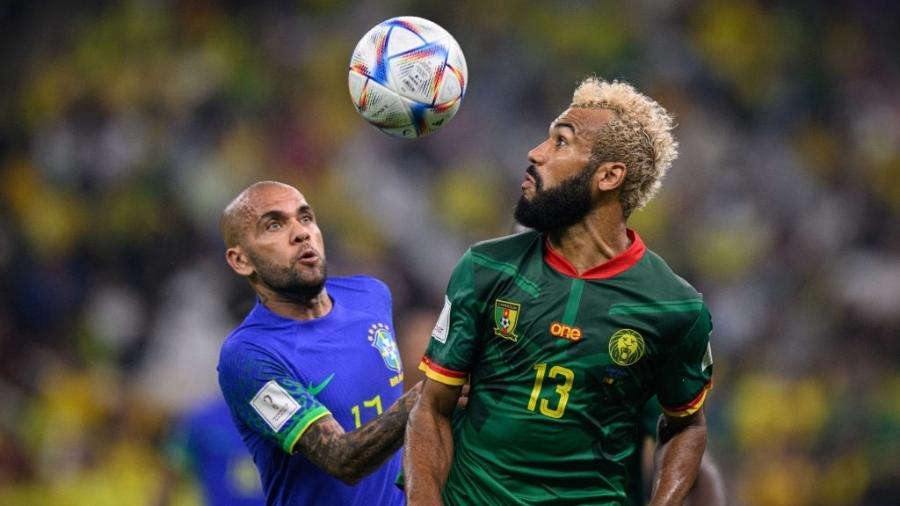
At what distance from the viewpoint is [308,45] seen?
1081 cm

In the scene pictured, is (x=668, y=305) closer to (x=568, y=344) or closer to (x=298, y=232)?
(x=568, y=344)

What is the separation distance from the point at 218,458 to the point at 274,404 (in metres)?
1.78

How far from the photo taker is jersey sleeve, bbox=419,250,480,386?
12.1 feet

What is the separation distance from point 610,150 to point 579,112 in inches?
6.4

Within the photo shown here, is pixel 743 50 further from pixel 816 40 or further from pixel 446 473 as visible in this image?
pixel 446 473

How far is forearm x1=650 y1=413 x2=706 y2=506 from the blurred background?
5.24 meters

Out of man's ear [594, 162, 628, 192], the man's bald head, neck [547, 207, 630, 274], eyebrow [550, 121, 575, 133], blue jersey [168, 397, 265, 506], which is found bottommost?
blue jersey [168, 397, 265, 506]

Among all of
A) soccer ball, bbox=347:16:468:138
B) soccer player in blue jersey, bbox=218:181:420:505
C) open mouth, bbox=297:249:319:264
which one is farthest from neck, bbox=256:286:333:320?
soccer ball, bbox=347:16:468:138

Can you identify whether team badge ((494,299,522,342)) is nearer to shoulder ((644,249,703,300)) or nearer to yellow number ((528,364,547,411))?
yellow number ((528,364,547,411))

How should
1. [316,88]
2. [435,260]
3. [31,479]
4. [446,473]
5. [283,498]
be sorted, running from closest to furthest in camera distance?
[446,473] < [283,498] < [31,479] < [435,260] < [316,88]

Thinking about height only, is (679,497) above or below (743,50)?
below

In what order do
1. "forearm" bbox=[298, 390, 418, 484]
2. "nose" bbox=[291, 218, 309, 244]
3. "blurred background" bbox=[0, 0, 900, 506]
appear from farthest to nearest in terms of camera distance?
1. "blurred background" bbox=[0, 0, 900, 506]
2. "nose" bbox=[291, 218, 309, 244]
3. "forearm" bbox=[298, 390, 418, 484]

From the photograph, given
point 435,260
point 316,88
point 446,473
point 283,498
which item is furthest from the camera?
point 316,88

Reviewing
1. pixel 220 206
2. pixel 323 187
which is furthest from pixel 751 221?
pixel 220 206
